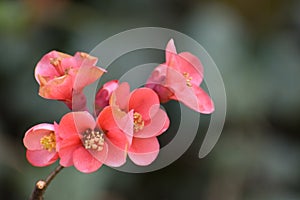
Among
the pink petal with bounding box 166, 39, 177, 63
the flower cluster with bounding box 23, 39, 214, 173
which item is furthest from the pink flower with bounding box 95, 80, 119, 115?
the pink petal with bounding box 166, 39, 177, 63

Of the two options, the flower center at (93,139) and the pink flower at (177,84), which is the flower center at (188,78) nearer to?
the pink flower at (177,84)

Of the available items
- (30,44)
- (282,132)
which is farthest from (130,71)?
(282,132)

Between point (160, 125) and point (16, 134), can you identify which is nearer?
point (160, 125)

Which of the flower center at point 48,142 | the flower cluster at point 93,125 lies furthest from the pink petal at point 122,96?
the flower center at point 48,142

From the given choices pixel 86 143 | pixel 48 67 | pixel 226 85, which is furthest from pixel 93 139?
pixel 226 85

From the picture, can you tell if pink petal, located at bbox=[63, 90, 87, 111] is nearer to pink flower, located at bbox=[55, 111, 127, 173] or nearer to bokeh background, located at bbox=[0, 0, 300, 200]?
pink flower, located at bbox=[55, 111, 127, 173]

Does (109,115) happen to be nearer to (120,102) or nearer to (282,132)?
(120,102)

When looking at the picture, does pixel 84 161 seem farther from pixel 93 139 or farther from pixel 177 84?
pixel 177 84
